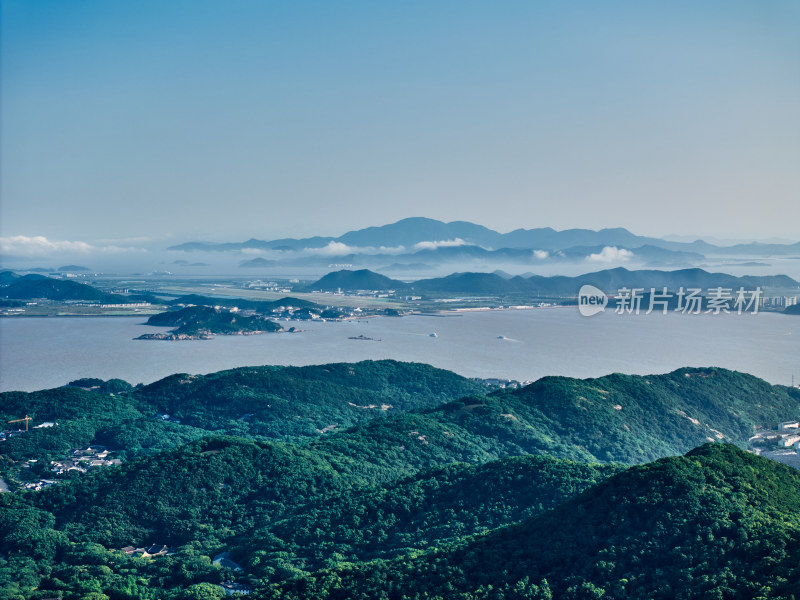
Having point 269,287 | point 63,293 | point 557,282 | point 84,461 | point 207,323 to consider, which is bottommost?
point 84,461

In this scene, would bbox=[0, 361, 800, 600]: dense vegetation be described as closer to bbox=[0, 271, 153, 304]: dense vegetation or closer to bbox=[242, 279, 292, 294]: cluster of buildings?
bbox=[0, 271, 153, 304]: dense vegetation

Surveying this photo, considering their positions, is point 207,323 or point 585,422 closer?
point 585,422

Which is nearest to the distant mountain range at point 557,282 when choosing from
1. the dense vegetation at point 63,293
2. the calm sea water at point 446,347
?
the calm sea water at point 446,347

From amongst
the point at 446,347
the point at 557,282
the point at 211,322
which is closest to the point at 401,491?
the point at 446,347

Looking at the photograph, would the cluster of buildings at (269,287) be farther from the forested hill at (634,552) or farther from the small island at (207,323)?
the forested hill at (634,552)

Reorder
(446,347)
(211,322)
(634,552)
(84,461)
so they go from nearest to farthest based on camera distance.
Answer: (634,552) < (84,461) < (446,347) < (211,322)

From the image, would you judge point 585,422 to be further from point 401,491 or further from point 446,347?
point 446,347
